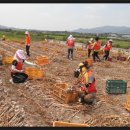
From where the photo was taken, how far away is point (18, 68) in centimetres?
1305

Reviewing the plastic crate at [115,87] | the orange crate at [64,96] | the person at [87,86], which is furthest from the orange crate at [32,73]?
the person at [87,86]

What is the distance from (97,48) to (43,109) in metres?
11.4

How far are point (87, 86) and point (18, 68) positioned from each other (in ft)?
12.6

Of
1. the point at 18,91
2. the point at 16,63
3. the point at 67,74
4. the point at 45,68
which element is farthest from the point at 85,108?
the point at 45,68

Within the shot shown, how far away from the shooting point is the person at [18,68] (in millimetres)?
12680

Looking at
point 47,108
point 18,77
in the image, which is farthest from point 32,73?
point 47,108

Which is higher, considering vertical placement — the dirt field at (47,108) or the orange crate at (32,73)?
the orange crate at (32,73)

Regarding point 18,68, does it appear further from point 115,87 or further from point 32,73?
point 115,87

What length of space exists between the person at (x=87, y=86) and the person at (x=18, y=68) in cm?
323

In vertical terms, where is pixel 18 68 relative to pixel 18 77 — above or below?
above

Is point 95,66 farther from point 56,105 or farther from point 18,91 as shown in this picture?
point 56,105

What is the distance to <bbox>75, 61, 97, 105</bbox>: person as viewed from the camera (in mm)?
10052

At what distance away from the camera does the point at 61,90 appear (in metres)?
10.6

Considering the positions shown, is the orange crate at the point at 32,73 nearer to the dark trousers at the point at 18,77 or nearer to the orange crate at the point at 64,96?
the dark trousers at the point at 18,77
